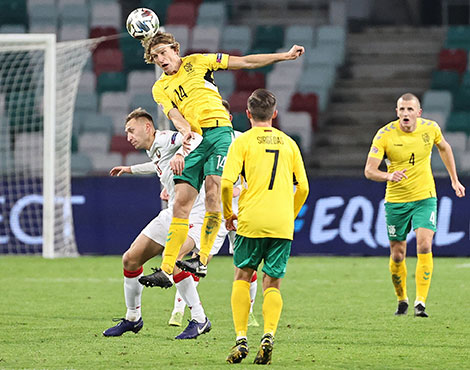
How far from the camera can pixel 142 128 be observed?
730 centimetres

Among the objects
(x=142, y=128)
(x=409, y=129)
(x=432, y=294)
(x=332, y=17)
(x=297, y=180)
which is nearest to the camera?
(x=297, y=180)

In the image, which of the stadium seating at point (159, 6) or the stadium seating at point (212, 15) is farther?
the stadium seating at point (159, 6)

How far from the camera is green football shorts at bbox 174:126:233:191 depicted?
7.42 m

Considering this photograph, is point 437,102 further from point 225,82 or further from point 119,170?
point 119,170

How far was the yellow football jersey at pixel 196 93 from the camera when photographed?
7613 millimetres

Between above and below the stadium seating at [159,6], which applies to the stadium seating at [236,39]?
below

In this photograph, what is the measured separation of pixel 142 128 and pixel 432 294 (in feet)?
14.3

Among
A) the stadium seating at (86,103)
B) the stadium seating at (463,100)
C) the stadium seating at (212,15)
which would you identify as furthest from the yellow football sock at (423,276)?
the stadium seating at (212,15)

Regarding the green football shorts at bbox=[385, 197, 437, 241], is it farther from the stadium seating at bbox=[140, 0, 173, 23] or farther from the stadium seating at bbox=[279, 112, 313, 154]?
the stadium seating at bbox=[140, 0, 173, 23]

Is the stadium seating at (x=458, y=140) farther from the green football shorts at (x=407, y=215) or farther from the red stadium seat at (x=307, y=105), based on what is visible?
the green football shorts at (x=407, y=215)

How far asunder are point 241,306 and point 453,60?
1597cm

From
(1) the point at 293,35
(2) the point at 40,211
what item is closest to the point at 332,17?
(1) the point at 293,35

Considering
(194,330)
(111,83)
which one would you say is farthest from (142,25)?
(111,83)

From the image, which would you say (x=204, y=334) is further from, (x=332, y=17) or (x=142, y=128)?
(x=332, y=17)
